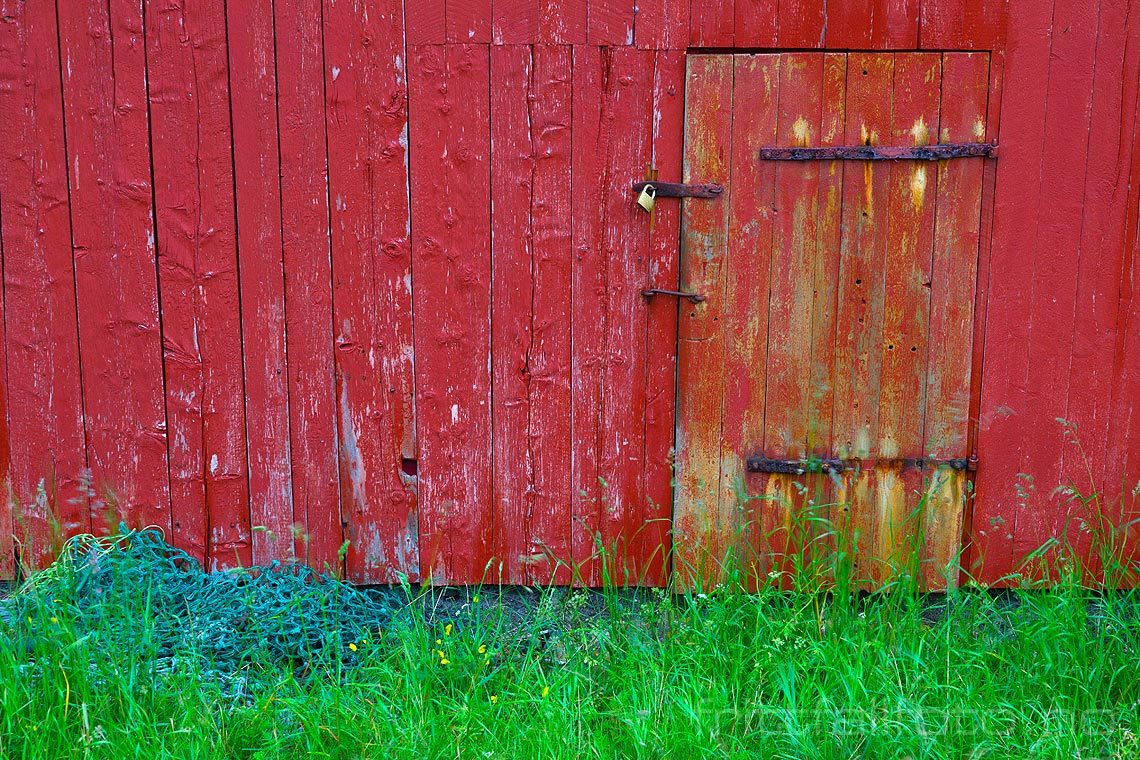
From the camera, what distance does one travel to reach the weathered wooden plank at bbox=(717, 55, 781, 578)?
3531 mm

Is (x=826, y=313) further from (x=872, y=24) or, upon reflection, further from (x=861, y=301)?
(x=872, y=24)

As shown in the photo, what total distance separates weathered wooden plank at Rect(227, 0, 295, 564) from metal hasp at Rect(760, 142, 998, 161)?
1.70m

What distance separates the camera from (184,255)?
12.0ft

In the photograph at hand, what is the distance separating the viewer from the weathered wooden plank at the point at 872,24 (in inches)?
137

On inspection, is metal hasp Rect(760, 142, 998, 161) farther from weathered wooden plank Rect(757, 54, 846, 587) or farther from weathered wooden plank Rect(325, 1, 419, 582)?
weathered wooden plank Rect(325, 1, 419, 582)

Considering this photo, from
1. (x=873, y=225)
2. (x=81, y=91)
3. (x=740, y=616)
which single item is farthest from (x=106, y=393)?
(x=873, y=225)

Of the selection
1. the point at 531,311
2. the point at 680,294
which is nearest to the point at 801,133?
the point at 680,294

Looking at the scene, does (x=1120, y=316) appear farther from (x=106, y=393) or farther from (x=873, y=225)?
(x=106, y=393)

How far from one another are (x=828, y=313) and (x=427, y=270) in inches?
55.4

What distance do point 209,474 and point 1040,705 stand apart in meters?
2.82

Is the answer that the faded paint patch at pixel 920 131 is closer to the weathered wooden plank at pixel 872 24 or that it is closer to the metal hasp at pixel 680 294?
the weathered wooden plank at pixel 872 24

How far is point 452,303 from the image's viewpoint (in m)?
3.67

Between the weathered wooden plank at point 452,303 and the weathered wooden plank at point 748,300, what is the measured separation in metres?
0.85

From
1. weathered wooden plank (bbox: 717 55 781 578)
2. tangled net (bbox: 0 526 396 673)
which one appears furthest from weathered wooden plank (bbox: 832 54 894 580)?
tangled net (bbox: 0 526 396 673)
